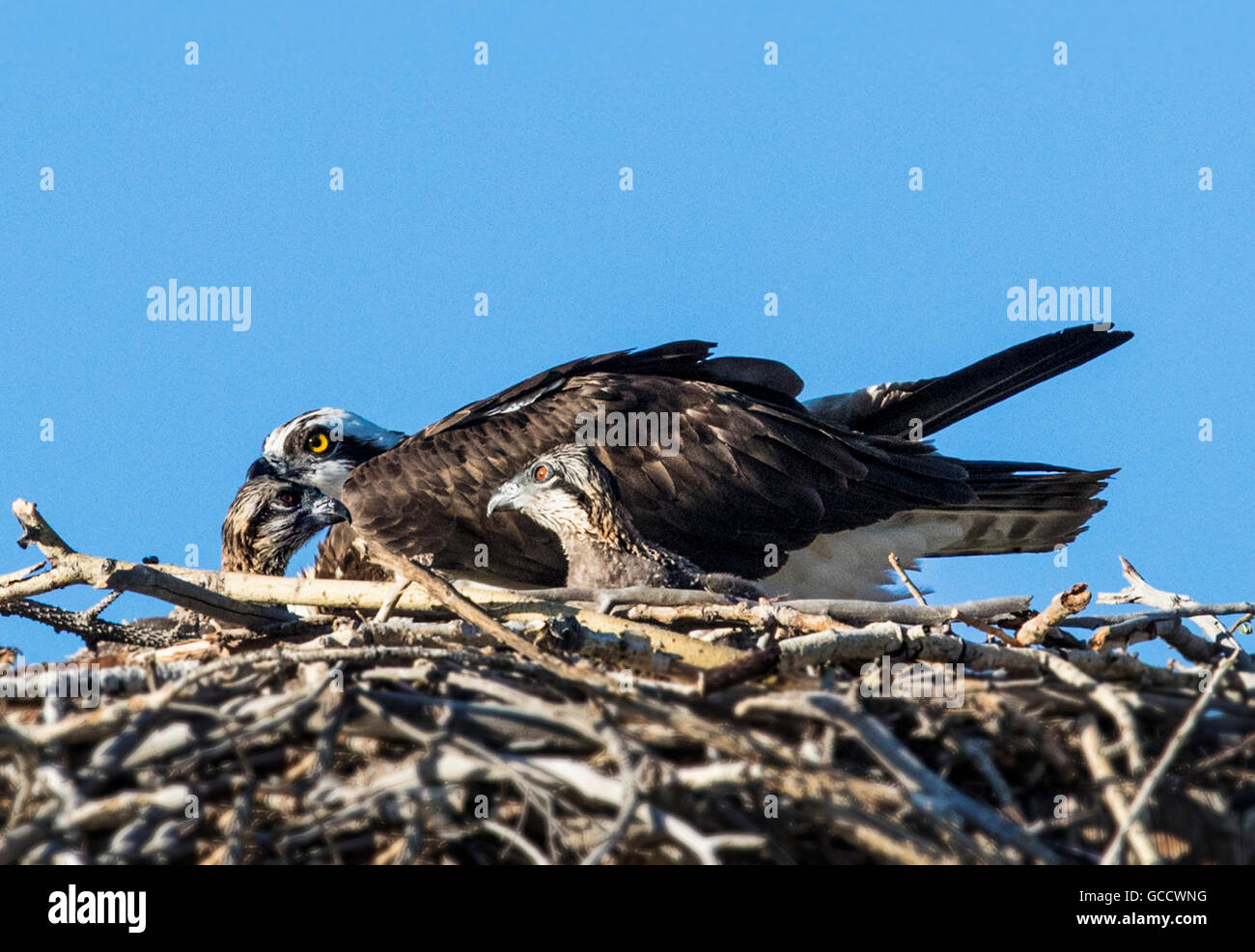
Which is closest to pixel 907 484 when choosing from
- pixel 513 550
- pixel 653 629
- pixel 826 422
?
pixel 826 422

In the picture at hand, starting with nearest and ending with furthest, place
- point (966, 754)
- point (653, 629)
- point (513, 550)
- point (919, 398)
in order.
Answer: point (966, 754) → point (653, 629) → point (513, 550) → point (919, 398)

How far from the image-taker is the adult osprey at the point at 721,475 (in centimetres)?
841

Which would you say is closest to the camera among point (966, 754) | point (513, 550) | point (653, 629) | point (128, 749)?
point (128, 749)

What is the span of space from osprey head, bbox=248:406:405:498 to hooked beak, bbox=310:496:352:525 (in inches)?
30.9

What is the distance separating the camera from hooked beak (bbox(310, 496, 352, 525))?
838 cm

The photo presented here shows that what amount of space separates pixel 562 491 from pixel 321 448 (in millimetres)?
2294

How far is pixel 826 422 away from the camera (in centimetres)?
895

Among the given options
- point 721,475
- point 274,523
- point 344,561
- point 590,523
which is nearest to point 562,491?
point 590,523

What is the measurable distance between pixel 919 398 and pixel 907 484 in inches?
38.2
